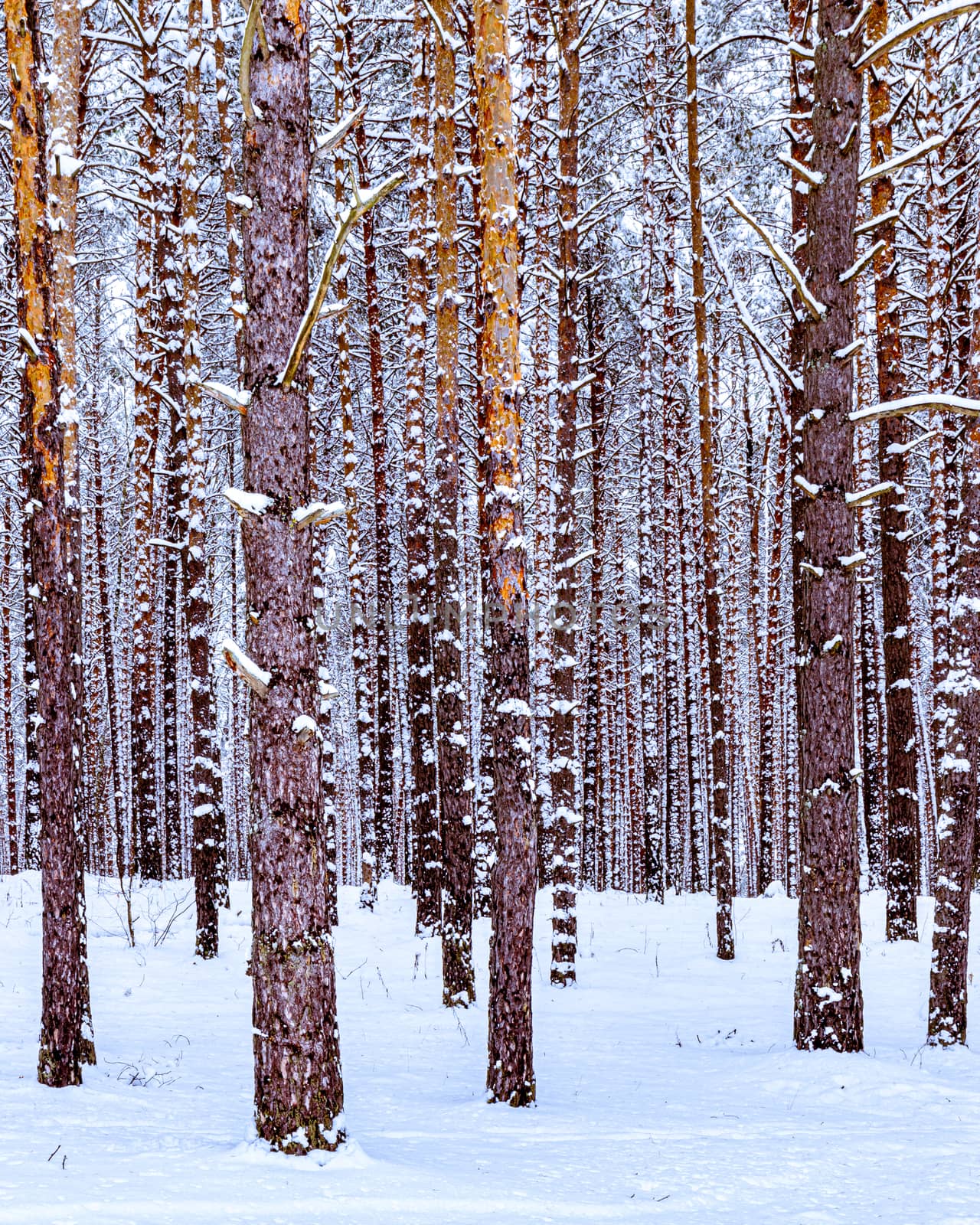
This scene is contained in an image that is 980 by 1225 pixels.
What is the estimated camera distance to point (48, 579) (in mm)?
5523

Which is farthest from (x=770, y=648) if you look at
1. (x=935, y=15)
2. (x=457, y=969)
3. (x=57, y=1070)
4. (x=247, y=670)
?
(x=247, y=670)

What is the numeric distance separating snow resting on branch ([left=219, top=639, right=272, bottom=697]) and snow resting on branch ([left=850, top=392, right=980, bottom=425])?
392cm

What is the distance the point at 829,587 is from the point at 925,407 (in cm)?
129

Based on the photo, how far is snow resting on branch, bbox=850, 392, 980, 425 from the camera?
17.9ft

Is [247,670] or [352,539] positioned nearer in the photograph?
[247,670]

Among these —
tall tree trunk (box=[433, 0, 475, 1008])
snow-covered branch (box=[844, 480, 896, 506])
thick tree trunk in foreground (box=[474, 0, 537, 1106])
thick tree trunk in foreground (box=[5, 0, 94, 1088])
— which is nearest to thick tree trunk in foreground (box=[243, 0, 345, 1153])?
thick tree trunk in foreground (box=[474, 0, 537, 1106])

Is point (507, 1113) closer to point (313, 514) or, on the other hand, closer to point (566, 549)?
point (313, 514)

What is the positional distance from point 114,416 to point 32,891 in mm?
18465

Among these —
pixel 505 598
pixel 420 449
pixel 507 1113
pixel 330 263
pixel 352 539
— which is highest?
pixel 420 449

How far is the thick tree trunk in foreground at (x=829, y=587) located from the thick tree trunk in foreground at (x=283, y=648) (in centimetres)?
345

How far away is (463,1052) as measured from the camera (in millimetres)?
7039

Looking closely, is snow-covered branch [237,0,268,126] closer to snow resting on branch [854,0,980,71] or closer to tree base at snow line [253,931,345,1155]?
snow resting on branch [854,0,980,71]

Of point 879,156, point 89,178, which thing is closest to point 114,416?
point 89,178

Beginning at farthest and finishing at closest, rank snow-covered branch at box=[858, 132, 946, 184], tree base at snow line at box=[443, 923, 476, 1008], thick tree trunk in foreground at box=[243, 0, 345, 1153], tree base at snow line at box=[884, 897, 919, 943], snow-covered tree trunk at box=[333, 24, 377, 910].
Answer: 1. snow-covered tree trunk at box=[333, 24, 377, 910]
2. tree base at snow line at box=[884, 897, 919, 943]
3. tree base at snow line at box=[443, 923, 476, 1008]
4. snow-covered branch at box=[858, 132, 946, 184]
5. thick tree trunk in foreground at box=[243, 0, 345, 1153]
